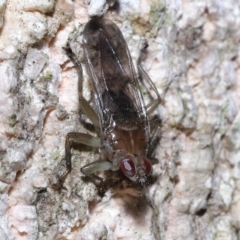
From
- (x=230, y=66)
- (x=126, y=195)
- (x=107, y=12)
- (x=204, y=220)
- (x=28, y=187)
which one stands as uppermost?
(x=107, y=12)

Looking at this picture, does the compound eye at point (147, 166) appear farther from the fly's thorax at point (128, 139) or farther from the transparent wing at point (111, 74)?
the transparent wing at point (111, 74)

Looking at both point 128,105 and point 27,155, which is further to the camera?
point 128,105

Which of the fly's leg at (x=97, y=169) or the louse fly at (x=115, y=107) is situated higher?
the louse fly at (x=115, y=107)

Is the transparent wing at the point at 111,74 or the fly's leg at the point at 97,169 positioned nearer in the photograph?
the fly's leg at the point at 97,169

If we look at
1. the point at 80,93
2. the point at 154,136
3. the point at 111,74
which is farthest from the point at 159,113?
the point at 80,93

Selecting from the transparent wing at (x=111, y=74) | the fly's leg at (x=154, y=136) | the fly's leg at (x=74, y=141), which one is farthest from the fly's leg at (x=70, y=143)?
the fly's leg at (x=154, y=136)

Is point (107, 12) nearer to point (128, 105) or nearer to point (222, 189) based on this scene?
point (128, 105)

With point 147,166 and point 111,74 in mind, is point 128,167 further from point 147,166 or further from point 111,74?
point 111,74

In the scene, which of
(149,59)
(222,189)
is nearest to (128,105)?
(149,59)

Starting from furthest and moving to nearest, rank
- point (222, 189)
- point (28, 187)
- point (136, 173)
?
point (222, 189), point (136, 173), point (28, 187)
